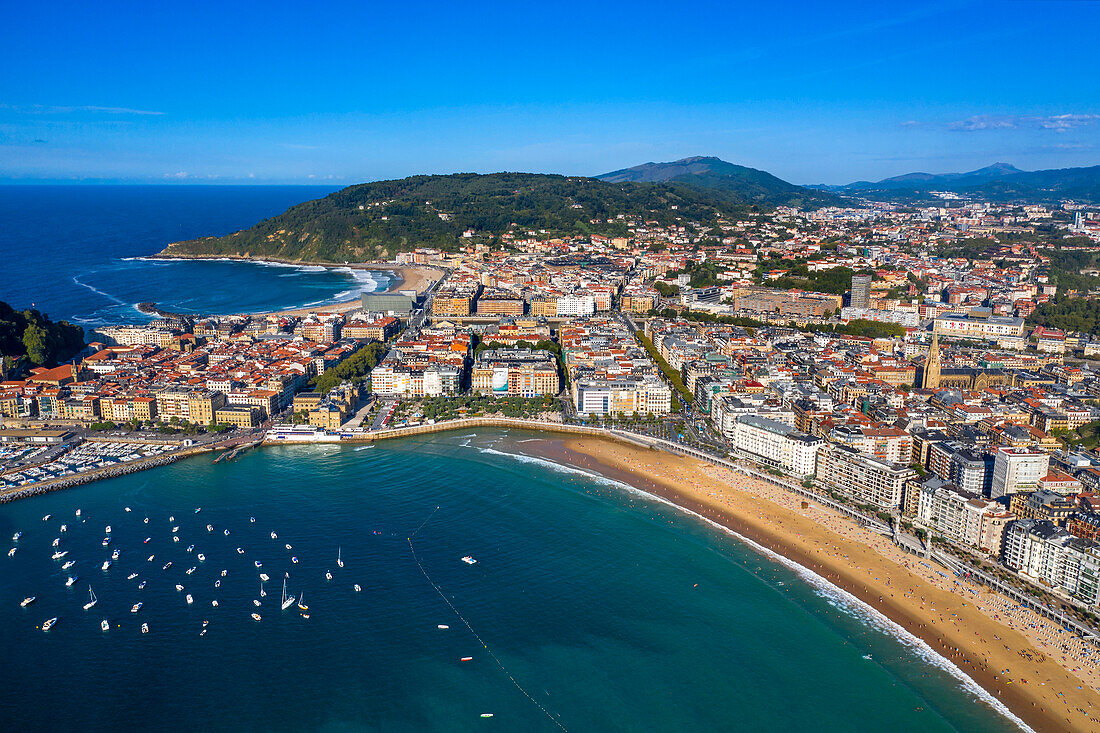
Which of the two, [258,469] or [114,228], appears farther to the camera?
[114,228]

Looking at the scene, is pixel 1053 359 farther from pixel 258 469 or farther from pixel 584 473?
pixel 258 469

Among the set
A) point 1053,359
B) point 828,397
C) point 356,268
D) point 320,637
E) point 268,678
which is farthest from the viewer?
point 356,268

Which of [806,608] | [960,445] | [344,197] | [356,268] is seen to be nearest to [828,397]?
[960,445]

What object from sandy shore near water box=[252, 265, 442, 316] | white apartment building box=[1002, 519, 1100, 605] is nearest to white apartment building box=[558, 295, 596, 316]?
sandy shore near water box=[252, 265, 442, 316]

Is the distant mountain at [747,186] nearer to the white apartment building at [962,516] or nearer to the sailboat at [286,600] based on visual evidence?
the white apartment building at [962,516]

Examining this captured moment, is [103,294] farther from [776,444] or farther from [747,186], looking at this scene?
[747,186]
